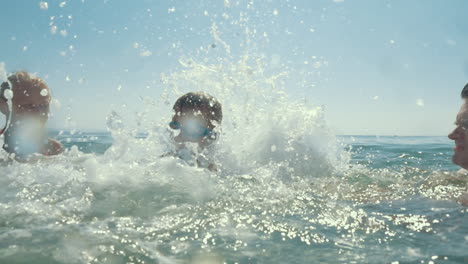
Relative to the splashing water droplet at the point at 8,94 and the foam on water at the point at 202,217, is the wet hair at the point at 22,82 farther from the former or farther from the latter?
the foam on water at the point at 202,217

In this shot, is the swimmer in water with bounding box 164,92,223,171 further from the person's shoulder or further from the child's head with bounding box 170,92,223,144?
the person's shoulder

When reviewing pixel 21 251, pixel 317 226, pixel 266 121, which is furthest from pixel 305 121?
pixel 21 251

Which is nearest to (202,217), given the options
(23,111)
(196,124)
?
(196,124)

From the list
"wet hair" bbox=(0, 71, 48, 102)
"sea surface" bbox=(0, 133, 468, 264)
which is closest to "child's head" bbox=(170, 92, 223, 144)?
"sea surface" bbox=(0, 133, 468, 264)

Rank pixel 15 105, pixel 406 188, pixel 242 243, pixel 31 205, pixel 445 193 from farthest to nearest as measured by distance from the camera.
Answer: pixel 15 105
pixel 406 188
pixel 445 193
pixel 31 205
pixel 242 243

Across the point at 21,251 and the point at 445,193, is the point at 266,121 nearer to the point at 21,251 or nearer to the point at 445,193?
the point at 445,193

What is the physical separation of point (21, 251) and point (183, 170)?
2038 millimetres

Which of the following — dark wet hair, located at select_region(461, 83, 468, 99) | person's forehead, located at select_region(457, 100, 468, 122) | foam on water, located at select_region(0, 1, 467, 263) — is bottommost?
foam on water, located at select_region(0, 1, 467, 263)

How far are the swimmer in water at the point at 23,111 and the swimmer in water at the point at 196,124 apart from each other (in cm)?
186

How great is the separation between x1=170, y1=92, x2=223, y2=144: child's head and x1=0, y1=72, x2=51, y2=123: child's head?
1843 mm

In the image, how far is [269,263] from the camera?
1974 mm

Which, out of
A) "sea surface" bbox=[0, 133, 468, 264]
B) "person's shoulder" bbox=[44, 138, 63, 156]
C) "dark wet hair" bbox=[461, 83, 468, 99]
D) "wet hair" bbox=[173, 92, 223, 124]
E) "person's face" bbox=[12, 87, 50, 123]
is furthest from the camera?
"person's shoulder" bbox=[44, 138, 63, 156]

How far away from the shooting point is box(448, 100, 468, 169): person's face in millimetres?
4109

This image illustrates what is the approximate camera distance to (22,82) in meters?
5.20
